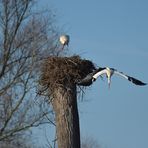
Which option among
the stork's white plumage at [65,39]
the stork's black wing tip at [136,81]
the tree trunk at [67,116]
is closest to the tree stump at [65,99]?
the tree trunk at [67,116]

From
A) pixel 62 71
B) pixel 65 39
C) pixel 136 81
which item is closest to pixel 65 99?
pixel 62 71

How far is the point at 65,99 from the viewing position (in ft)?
32.8

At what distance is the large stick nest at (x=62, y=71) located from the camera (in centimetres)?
1021

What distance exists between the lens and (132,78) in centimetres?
1020

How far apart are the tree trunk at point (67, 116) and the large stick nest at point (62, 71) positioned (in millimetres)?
168

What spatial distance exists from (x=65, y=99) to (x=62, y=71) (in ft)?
1.87

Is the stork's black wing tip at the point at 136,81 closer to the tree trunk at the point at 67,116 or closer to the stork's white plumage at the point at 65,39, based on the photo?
the tree trunk at the point at 67,116

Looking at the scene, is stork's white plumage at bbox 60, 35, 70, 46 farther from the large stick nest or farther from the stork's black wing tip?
the stork's black wing tip

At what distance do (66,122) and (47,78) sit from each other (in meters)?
1.01

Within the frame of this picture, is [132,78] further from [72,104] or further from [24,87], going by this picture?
[24,87]

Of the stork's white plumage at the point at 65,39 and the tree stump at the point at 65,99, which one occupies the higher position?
the stork's white plumage at the point at 65,39

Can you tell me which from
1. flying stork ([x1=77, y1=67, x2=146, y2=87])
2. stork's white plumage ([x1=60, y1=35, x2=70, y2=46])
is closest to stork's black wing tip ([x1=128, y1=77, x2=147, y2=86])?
flying stork ([x1=77, y1=67, x2=146, y2=87])

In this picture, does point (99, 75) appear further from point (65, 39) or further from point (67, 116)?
point (65, 39)

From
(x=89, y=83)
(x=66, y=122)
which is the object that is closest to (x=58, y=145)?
(x=66, y=122)
